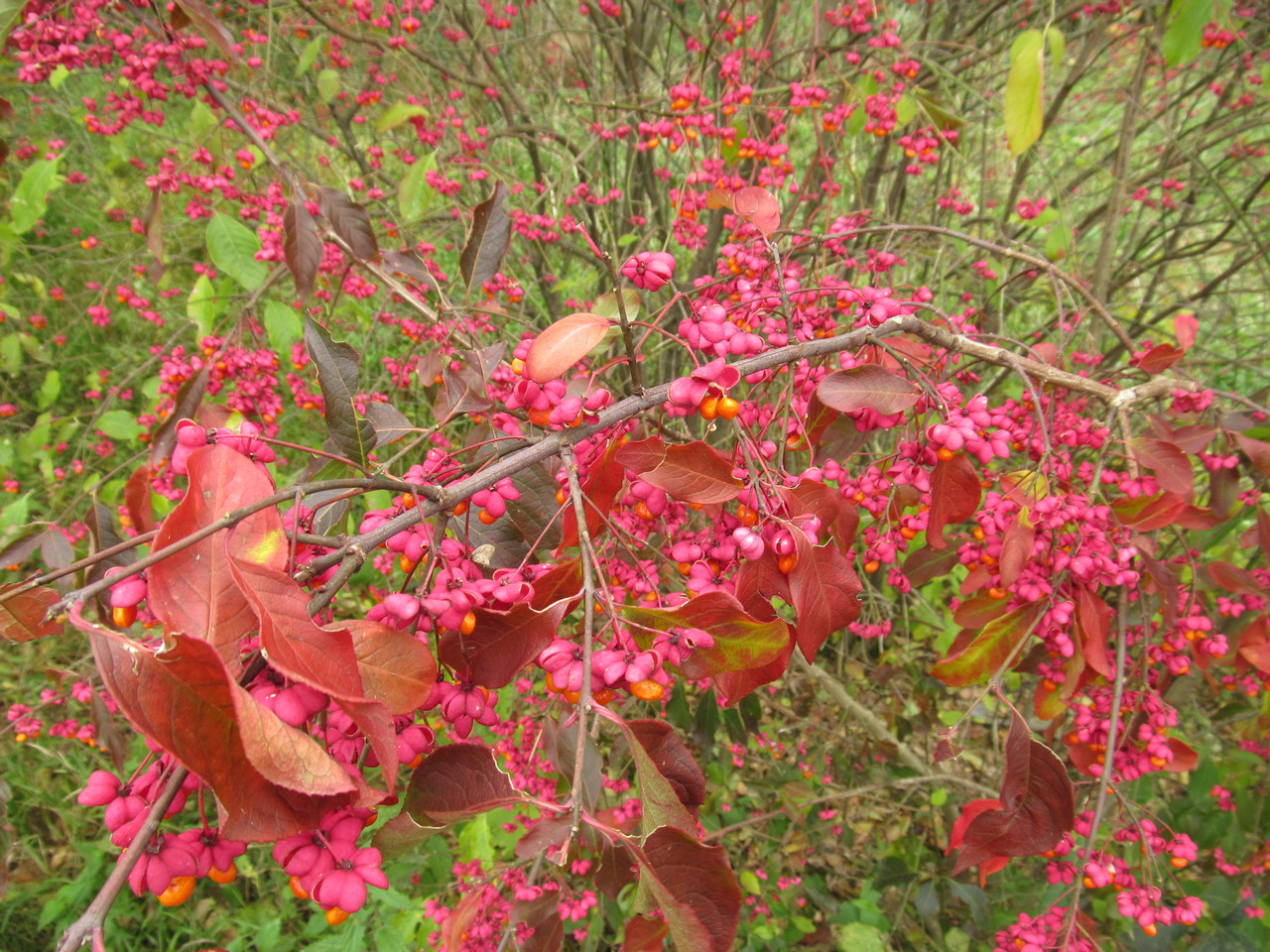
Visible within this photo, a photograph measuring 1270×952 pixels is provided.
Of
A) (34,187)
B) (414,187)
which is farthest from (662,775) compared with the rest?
(34,187)

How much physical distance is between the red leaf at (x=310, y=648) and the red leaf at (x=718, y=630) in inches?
11.3

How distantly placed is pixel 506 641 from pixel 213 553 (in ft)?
1.03

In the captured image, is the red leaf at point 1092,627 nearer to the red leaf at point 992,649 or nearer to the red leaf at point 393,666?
the red leaf at point 992,649

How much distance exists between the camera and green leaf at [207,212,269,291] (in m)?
2.38

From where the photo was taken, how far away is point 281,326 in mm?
2801

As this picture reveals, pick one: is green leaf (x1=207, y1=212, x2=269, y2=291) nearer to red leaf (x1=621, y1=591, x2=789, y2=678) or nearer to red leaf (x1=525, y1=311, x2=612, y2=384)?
red leaf (x1=525, y1=311, x2=612, y2=384)

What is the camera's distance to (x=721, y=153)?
2562 millimetres

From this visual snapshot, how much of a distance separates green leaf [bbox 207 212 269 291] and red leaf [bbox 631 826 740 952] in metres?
2.43

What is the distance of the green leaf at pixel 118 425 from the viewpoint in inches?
129

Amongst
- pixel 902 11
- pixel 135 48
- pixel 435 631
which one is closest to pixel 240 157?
pixel 135 48

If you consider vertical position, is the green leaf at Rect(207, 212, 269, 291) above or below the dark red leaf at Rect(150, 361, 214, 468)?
above

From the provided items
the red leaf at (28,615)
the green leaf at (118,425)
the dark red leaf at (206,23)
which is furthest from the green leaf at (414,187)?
the red leaf at (28,615)

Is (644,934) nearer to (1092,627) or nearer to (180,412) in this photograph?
(1092,627)

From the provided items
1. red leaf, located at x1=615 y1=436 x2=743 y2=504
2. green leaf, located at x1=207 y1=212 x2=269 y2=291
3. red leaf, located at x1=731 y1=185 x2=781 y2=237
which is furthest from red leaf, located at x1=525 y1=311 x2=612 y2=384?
green leaf, located at x1=207 y1=212 x2=269 y2=291
